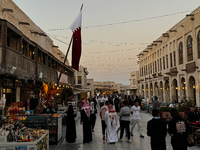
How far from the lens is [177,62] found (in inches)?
1089

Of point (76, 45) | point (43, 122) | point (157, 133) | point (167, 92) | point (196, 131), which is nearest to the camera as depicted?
point (157, 133)

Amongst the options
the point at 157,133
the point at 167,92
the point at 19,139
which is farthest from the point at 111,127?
the point at 167,92

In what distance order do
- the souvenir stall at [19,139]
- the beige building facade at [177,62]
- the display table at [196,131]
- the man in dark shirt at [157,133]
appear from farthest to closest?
the beige building facade at [177,62], the display table at [196,131], the souvenir stall at [19,139], the man in dark shirt at [157,133]

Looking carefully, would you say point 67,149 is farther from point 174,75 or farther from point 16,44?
point 174,75

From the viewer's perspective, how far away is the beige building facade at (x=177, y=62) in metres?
22.2

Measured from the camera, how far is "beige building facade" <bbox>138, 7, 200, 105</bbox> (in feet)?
72.9

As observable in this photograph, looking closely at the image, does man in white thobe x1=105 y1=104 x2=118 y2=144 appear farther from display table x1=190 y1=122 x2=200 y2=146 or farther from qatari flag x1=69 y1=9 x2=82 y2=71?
qatari flag x1=69 y1=9 x2=82 y2=71

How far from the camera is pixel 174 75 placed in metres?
28.8

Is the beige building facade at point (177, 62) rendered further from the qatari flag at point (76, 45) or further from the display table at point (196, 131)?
the display table at point (196, 131)

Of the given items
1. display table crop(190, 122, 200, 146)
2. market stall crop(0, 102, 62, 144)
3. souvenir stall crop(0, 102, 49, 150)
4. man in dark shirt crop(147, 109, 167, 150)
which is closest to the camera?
man in dark shirt crop(147, 109, 167, 150)

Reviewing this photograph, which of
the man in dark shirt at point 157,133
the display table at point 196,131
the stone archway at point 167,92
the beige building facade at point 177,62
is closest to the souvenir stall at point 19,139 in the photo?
the man in dark shirt at point 157,133

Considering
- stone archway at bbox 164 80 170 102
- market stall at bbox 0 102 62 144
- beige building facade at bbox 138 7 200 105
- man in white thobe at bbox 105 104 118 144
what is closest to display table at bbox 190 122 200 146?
man in white thobe at bbox 105 104 118 144

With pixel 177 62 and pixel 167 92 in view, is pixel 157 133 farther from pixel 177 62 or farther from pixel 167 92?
pixel 167 92

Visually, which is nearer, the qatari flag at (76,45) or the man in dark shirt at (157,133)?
the man in dark shirt at (157,133)
